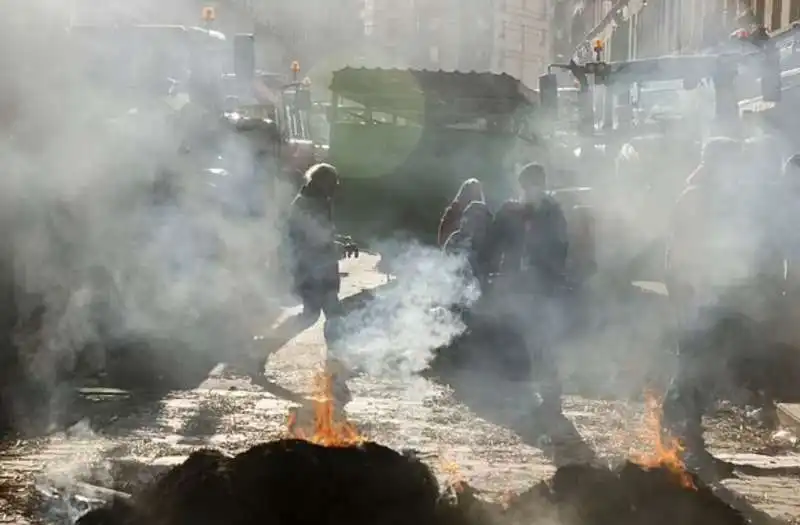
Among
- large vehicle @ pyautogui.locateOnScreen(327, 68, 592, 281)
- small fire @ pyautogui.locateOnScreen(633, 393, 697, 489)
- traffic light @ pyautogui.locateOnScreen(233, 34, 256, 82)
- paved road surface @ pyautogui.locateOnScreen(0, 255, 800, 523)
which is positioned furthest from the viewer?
traffic light @ pyautogui.locateOnScreen(233, 34, 256, 82)

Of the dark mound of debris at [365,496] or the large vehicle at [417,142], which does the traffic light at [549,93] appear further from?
the dark mound of debris at [365,496]

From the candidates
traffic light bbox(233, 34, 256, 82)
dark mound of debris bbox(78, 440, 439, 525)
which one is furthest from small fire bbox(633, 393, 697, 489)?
traffic light bbox(233, 34, 256, 82)

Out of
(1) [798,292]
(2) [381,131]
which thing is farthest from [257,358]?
(2) [381,131]

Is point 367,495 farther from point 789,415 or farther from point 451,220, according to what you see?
point 451,220

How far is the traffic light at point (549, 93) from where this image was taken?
20.6 metres

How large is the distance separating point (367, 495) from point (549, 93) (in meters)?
17.3

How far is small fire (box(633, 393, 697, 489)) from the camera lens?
16.1 ft

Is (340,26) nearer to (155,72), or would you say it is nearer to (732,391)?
(155,72)

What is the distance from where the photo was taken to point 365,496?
4430mm

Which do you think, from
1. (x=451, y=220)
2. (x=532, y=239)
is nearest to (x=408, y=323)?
(x=451, y=220)

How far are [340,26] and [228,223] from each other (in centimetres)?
5098

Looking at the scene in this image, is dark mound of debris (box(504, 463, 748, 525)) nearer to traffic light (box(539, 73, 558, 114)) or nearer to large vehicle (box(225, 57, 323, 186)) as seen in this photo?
large vehicle (box(225, 57, 323, 186))

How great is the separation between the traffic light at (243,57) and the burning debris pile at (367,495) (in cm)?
1618

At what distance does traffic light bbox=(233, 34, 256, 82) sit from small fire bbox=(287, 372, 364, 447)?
495 inches
